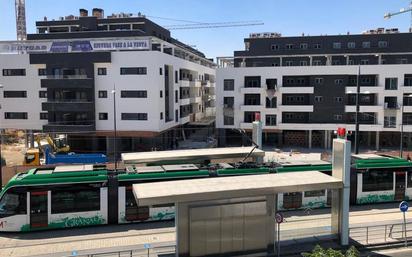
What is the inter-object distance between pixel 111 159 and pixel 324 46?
120ft

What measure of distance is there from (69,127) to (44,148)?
15.3 ft

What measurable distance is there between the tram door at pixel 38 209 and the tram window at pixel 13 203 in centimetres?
38

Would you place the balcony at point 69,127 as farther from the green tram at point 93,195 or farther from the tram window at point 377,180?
the tram window at point 377,180

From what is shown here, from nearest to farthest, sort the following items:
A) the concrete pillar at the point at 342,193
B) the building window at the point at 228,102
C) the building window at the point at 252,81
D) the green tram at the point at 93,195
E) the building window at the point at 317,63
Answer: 1. the concrete pillar at the point at 342,193
2. the green tram at the point at 93,195
3. the building window at the point at 252,81
4. the building window at the point at 228,102
5. the building window at the point at 317,63

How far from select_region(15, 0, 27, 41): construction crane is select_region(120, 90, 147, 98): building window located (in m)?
75.1

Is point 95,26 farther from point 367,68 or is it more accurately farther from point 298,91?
point 367,68

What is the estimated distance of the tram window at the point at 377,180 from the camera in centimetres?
2605

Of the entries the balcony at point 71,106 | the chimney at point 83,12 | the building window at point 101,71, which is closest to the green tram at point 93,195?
the balcony at point 71,106

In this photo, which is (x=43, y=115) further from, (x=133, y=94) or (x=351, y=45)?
(x=351, y=45)

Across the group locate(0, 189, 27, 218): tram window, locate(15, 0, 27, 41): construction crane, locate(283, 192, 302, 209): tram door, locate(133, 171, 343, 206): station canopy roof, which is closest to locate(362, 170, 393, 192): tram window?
locate(283, 192, 302, 209): tram door

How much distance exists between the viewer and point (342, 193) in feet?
62.8

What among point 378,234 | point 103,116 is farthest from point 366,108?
point 378,234

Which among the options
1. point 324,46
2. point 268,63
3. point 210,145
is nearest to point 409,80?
point 324,46

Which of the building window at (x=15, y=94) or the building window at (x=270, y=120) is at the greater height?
the building window at (x=15, y=94)
